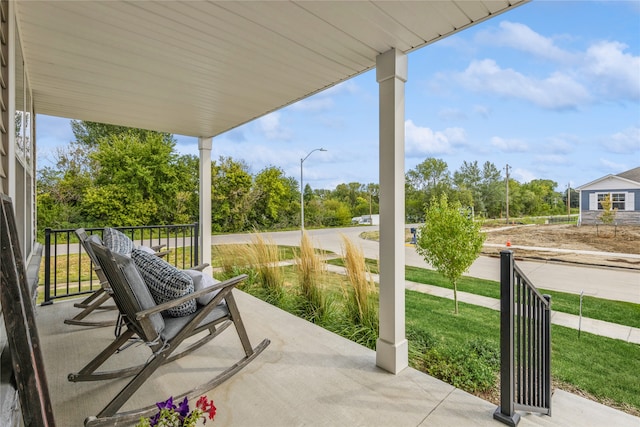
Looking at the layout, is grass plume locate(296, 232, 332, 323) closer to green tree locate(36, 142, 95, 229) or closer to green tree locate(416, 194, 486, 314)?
green tree locate(416, 194, 486, 314)

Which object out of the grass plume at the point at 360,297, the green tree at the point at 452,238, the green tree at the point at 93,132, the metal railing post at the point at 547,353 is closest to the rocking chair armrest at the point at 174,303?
the grass plume at the point at 360,297

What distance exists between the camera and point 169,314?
2.13 metres

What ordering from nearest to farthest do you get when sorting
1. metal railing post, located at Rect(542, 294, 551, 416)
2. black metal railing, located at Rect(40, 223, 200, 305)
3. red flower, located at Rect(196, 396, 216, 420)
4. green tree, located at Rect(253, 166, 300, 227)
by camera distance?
red flower, located at Rect(196, 396, 216, 420) → metal railing post, located at Rect(542, 294, 551, 416) → black metal railing, located at Rect(40, 223, 200, 305) → green tree, located at Rect(253, 166, 300, 227)

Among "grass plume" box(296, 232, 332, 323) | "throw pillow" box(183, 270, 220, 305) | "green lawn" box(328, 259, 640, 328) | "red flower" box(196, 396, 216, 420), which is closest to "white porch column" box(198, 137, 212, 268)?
"grass plume" box(296, 232, 332, 323)

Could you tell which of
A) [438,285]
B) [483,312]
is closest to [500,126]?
[438,285]

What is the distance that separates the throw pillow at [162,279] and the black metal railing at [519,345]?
1.85 metres

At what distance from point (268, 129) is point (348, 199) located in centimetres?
1473

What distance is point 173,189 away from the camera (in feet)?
36.4

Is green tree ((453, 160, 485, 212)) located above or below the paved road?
above

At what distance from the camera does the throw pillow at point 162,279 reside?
6.47ft

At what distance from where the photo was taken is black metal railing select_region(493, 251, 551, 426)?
1719 millimetres

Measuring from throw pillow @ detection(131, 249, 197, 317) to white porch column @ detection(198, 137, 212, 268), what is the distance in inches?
112

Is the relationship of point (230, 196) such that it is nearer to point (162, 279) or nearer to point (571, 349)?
point (162, 279)

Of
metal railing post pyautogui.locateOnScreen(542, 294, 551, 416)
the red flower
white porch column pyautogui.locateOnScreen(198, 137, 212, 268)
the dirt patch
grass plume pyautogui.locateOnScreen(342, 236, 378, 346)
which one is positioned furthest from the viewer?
the dirt patch
